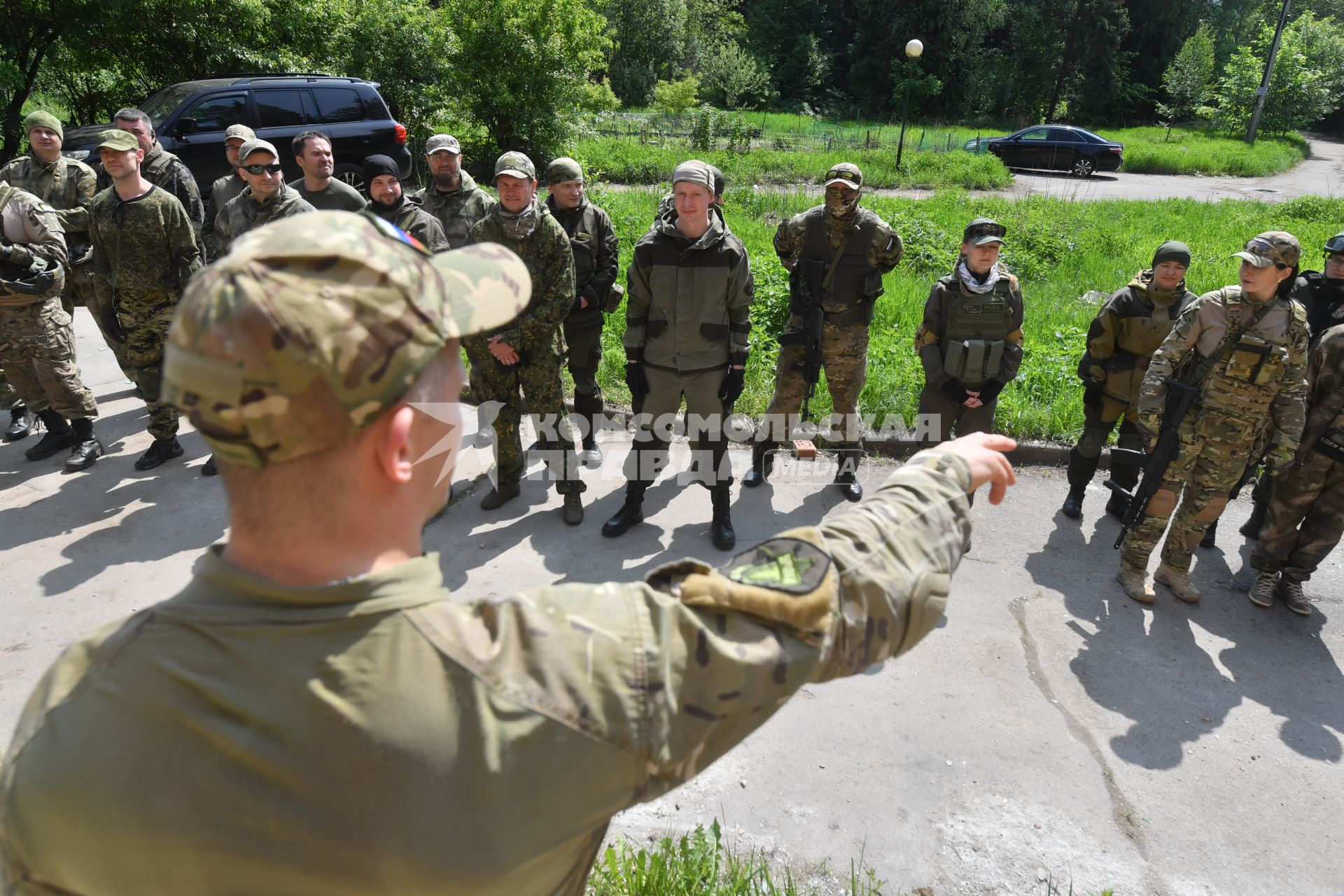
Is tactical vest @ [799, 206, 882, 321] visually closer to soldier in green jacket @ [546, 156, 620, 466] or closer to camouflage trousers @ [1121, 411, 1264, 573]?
soldier in green jacket @ [546, 156, 620, 466]

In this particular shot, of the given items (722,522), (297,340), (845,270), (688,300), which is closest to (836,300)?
(845,270)

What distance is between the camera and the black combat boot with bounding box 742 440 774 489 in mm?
5609

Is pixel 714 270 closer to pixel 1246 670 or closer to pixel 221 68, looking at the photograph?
pixel 1246 670

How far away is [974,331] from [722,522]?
1.83 meters

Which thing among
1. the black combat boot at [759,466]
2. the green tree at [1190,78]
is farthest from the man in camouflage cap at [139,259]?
the green tree at [1190,78]

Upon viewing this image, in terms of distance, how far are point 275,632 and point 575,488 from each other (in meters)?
4.13

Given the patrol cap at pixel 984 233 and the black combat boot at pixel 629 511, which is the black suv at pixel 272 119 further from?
the patrol cap at pixel 984 233

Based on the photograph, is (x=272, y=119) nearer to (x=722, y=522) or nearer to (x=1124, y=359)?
Answer: (x=722, y=522)

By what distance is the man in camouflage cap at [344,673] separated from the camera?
86 cm

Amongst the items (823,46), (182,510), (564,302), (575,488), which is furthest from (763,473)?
(823,46)

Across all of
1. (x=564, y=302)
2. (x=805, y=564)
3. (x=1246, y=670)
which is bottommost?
(x=1246, y=670)

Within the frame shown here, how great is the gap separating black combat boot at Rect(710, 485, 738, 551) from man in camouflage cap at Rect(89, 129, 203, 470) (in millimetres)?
3379

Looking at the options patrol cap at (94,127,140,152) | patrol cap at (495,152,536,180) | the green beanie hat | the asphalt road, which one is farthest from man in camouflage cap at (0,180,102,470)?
patrol cap at (495,152,536,180)

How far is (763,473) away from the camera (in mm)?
5707
